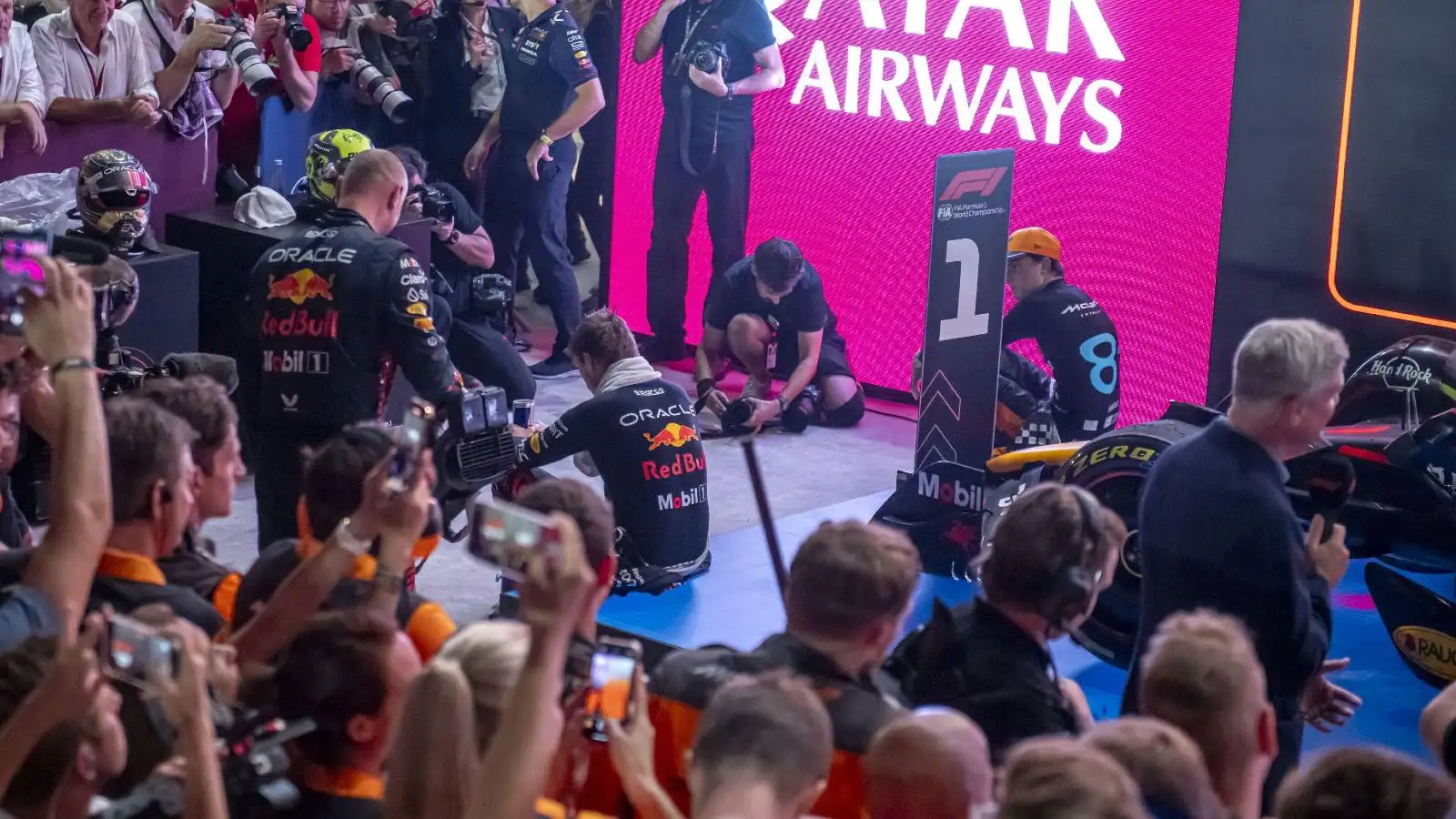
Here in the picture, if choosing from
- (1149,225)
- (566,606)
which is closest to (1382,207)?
(1149,225)

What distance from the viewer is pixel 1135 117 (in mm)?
9820

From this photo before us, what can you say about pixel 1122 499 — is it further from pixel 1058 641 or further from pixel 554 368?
pixel 554 368

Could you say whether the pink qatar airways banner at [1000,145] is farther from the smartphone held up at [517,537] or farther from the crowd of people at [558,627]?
the smartphone held up at [517,537]

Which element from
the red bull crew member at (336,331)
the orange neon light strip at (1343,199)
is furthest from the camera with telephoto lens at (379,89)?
the orange neon light strip at (1343,199)

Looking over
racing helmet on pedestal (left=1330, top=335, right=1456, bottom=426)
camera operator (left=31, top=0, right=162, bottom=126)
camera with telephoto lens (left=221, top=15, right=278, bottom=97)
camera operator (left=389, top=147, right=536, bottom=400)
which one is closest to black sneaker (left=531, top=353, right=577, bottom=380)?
camera operator (left=389, top=147, right=536, bottom=400)

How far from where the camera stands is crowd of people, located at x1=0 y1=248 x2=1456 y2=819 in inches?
107

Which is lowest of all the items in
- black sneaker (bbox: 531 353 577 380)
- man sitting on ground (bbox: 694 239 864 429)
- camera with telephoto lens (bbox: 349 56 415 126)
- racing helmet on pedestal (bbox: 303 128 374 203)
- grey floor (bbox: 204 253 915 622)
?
grey floor (bbox: 204 253 915 622)

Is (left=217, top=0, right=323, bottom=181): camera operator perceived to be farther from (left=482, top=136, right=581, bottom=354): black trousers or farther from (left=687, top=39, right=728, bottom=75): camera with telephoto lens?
(left=687, top=39, right=728, bottom=75): camera with telephoto lens

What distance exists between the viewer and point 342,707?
3.09 m

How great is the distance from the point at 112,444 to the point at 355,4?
8.15 m

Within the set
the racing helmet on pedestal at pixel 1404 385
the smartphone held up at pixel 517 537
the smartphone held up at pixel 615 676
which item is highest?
the smartphone held up at pixel 517 537

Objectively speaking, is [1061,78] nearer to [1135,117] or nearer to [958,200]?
[1135,117]

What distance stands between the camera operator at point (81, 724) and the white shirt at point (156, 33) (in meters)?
6.94

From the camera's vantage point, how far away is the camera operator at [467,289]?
358 inches
